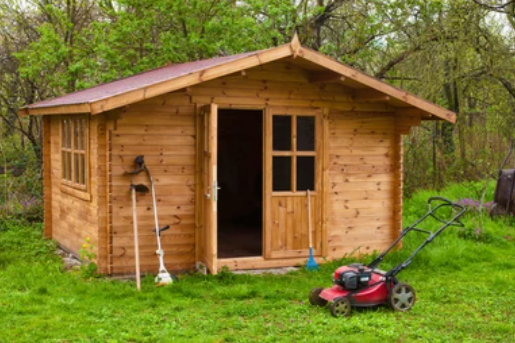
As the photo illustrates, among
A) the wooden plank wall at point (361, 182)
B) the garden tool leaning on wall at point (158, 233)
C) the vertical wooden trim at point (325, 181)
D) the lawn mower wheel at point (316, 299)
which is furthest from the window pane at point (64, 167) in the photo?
the lawn mower wheel at point (316, 299)

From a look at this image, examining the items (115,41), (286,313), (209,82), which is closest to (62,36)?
(115,41)

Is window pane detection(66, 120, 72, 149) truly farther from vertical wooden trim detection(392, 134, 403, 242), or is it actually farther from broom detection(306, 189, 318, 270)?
vertical wooden trim detection(392, 134, 403, 242)

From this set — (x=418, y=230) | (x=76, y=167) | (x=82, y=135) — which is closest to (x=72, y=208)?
(x=76, y=167)

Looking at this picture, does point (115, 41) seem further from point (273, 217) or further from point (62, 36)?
point (273, 217)

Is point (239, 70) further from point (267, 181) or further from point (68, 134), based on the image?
point (68, 134)

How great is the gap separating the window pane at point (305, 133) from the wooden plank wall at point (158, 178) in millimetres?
1418

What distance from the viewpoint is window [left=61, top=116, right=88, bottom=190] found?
8766 mm

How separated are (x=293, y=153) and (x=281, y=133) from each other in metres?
0.31

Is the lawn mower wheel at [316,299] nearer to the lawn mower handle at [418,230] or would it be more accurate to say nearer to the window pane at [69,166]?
the lawn mower handle at [418,230]

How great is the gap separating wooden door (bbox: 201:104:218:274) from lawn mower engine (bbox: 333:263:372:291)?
1804 millimetres

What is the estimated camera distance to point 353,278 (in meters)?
6.44

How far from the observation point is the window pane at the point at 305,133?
8727 millimetres

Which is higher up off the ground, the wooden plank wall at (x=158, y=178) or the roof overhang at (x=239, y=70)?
the roof overhang at (x=239, y=70)

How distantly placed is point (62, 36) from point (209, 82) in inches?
356
